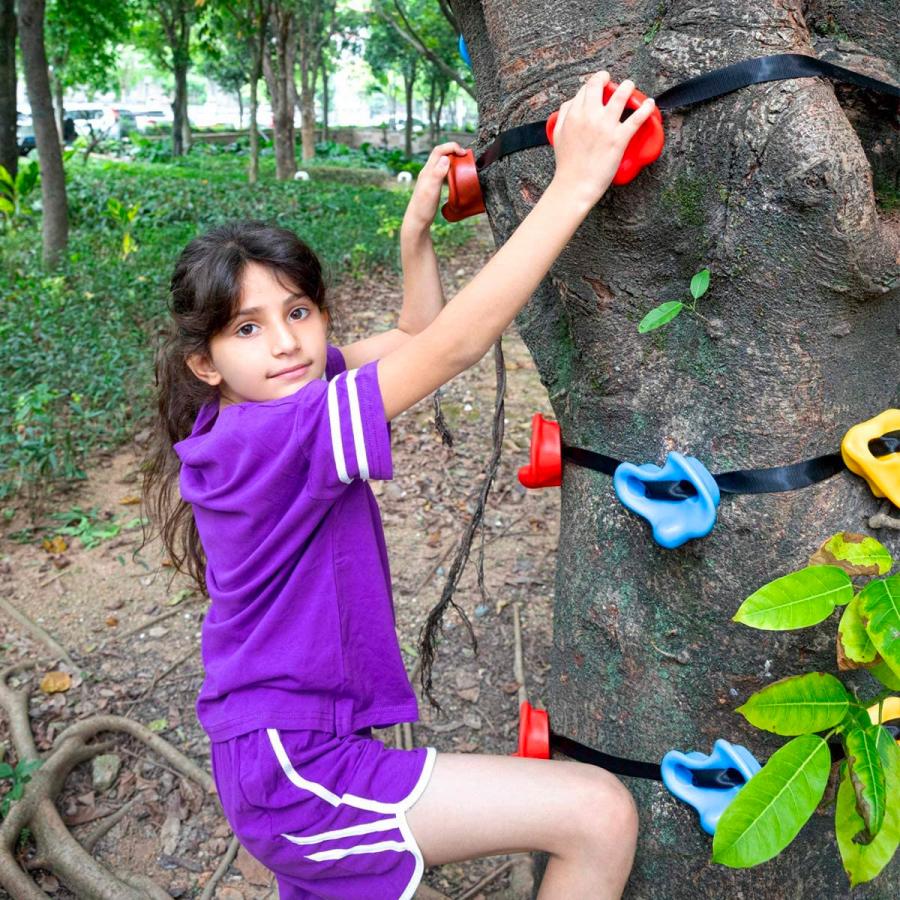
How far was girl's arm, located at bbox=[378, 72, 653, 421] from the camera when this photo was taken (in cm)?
119

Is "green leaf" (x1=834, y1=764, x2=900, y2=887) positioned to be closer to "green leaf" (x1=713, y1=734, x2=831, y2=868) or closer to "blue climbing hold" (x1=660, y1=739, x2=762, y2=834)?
"green leaf" (x1=713, y1=734, x2=831, y2=868)

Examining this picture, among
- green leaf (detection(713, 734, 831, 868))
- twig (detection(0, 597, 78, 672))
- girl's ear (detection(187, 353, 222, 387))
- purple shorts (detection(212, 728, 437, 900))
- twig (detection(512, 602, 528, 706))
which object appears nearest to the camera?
green leaf (detection(713, 734, 831, 868))

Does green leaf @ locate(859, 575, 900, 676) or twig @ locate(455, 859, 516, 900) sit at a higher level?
green leaf @ locate(859, 575, 900, 676)

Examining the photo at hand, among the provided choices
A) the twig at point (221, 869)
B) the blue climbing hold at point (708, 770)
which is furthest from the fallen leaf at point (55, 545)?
the blue climbing hold at point (708, 770)

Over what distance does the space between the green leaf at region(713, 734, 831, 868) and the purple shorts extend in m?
0.57

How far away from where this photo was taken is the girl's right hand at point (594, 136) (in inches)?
46.5

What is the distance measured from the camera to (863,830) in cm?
96

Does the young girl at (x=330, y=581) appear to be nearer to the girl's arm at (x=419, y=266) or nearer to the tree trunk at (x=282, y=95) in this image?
the girl's arm at (x=419, y=266)

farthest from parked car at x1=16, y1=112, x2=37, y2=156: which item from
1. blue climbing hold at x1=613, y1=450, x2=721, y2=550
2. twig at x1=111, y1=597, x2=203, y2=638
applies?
blue climbing hold at x1=613, y1=450, x2=721, y2=550

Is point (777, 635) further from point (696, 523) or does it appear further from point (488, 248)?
point (488, 248)

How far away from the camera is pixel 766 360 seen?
129cm

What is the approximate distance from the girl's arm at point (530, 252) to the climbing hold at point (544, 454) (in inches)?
9.9

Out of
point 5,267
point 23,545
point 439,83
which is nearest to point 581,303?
point 23,545

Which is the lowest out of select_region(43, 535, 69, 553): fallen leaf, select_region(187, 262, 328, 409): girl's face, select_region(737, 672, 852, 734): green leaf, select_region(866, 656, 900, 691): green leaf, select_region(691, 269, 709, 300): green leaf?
select_region(43, 535, 69, 553): fallen leaf
